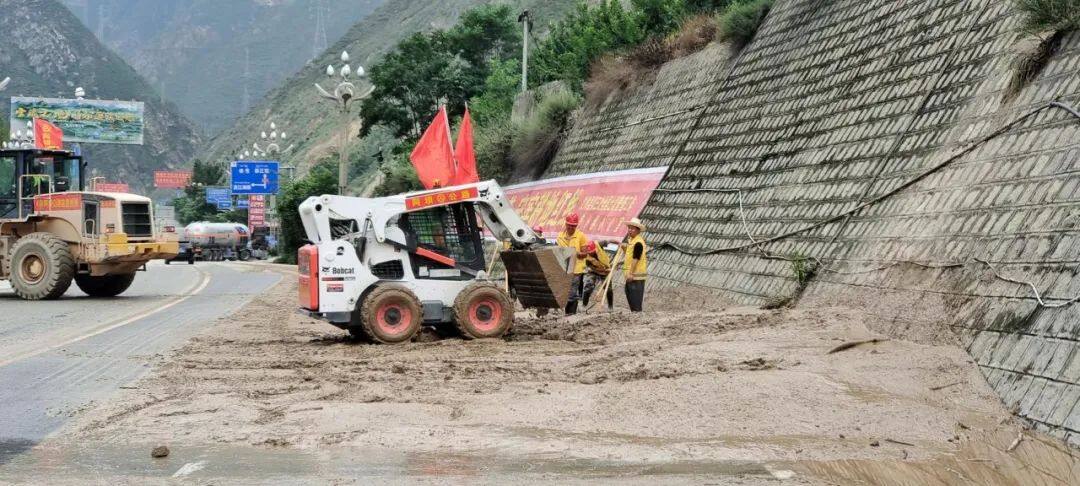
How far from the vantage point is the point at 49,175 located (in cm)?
2448

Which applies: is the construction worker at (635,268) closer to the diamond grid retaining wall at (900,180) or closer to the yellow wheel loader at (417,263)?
the diamond grid retaining wall at (900,180)

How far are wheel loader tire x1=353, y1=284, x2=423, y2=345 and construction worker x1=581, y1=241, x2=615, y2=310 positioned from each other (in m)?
4.30

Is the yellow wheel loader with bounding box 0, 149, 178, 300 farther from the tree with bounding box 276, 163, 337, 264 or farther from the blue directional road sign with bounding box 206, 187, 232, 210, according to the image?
the blue directional road sign with bounding box 206, 187, 232, 210

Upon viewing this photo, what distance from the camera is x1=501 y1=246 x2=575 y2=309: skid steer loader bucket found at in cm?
1381

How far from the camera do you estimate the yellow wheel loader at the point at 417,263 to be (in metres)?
13.4

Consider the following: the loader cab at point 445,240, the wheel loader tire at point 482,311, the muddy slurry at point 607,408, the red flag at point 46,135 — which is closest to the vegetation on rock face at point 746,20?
the loader cab at point 445,240

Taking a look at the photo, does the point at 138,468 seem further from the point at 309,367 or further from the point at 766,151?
the point at 766,151

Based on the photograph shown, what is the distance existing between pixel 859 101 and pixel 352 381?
9125mm

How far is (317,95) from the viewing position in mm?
131750

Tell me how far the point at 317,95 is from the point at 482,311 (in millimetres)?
121949

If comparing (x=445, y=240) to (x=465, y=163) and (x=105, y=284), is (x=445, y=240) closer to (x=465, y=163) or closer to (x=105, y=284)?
(x=465, y=163)

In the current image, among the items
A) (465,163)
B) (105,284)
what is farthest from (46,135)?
(465,163)

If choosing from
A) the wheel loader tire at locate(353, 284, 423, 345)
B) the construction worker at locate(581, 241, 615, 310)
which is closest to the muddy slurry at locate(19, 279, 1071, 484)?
the wheel loader tire at locate(353, 284, 423, 345)

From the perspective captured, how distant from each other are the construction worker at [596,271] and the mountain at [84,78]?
495ft
